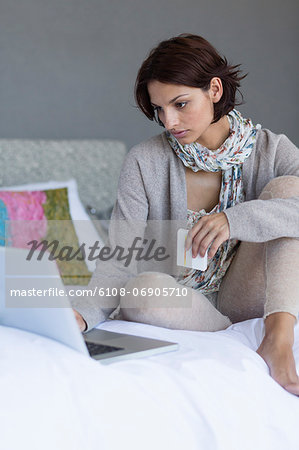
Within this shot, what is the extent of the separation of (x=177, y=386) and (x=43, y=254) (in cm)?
31

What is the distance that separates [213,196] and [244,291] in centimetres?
33

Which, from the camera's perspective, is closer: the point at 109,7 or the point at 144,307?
the point at 144,307

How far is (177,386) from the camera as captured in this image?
103cm

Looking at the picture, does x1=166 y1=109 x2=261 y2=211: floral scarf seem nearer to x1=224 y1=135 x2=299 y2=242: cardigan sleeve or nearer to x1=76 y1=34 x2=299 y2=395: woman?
x1=76 y1=34 x2=299 y2=395: woman

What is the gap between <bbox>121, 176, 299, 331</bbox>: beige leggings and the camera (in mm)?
1428

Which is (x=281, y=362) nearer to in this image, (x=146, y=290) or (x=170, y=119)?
(x=146, y=290)

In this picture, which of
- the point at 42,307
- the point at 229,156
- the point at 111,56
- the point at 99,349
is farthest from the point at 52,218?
the point at 42,307

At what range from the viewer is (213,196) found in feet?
6.21

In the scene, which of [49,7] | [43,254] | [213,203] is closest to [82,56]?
[49,7]

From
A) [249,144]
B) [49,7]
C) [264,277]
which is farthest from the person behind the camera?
[49,7]

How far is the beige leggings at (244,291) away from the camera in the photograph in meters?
1.43

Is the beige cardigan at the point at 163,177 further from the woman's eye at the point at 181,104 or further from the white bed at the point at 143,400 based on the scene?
the white bed at the point at 143,400

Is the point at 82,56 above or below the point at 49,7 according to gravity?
below

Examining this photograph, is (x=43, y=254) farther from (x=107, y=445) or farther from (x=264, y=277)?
(x=264, y=277)
